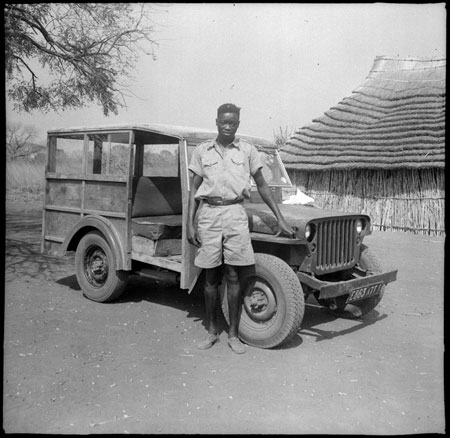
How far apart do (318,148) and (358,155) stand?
1687 mm

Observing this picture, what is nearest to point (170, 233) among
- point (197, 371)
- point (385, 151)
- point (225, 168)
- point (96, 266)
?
point (96, 266)

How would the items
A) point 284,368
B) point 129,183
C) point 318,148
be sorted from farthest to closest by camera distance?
point 318,148 < point 129,183 < point 284,368

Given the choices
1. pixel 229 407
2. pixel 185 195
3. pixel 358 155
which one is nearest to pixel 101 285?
pixel 185 195

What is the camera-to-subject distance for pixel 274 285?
4648 mm

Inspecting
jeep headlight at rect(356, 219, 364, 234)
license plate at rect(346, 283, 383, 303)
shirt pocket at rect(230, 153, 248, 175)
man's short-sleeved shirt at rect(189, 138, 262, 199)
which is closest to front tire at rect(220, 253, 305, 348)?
license plate at rect(346, 283, 383, 303)

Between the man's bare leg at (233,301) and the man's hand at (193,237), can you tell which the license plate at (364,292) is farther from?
the man's hand at (193,237)

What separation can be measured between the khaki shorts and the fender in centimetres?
145

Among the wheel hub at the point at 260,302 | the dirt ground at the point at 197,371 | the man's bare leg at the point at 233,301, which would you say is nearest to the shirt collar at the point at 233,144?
the man's bare leg at the point at 233,301

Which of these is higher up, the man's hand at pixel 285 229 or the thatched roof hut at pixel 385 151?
the thatched roof hut at pixel 385 151

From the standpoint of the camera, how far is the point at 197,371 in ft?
13.9

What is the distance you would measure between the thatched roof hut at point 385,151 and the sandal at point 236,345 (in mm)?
10867

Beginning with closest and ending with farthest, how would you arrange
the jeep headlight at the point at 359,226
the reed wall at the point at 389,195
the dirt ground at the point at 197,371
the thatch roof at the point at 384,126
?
1. the dirt ground at the point at 197,371
2. the jeep headlight at the point at 359,226
3. the reed wall at the point at 389,195
4. the thatch roof at the point at 384,126

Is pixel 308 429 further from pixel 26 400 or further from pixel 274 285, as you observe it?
pixel 26 400

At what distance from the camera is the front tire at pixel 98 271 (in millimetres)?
6020
